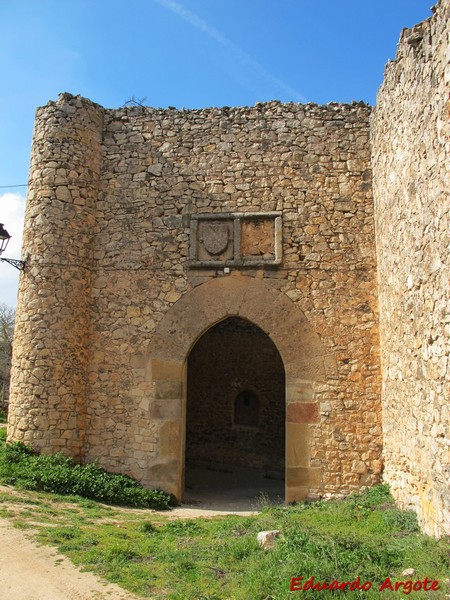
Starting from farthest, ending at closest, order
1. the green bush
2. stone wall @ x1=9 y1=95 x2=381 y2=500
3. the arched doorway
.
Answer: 1. the arched doorway
2. stone wall @ x1=9 y1=95 x2=381 y2=500
3. the green bush

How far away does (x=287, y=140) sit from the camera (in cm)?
832

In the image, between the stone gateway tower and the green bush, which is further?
the stone gateway tower

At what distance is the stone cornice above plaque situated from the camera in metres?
8.04

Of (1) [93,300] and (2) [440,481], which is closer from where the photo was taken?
(2) [440,481]

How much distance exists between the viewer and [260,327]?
781 cm

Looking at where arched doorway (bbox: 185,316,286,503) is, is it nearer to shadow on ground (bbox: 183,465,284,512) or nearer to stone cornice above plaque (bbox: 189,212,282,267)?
shadow on ground (bbox: 183,465,284,512)

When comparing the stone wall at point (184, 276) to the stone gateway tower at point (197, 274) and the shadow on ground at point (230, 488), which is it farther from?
the shadow on ground at point (230, 488)

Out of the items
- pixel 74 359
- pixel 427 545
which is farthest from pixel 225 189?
pixel 427 545

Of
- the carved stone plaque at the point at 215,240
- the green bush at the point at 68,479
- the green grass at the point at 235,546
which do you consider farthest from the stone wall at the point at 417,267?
the green bush at the point at 68,479

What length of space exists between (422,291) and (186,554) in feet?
11.7

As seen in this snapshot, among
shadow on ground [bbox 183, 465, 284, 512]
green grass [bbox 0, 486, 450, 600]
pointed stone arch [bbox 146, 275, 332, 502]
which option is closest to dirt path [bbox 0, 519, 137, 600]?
green grass [bbox 0, 486, 450, 600]

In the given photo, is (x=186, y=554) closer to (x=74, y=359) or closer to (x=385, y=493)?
(x=385, y=493)

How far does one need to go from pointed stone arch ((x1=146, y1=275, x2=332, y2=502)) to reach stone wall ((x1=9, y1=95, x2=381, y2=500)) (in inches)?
0.9

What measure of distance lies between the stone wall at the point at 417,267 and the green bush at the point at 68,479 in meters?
3.55
